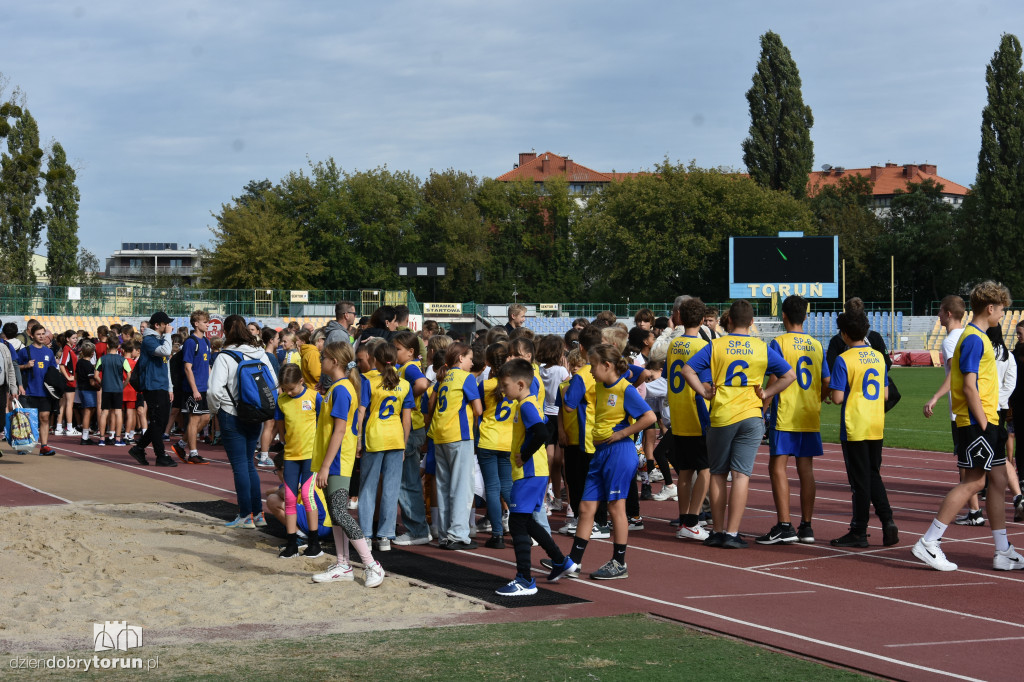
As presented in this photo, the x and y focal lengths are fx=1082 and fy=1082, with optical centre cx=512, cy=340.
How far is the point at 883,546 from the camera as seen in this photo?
351 inches

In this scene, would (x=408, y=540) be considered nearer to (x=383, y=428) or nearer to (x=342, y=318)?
(x=383, y=428)

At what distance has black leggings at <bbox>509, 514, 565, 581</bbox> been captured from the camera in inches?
279

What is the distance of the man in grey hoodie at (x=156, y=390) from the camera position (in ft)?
49.5

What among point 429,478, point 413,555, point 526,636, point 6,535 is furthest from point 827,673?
point 6,535

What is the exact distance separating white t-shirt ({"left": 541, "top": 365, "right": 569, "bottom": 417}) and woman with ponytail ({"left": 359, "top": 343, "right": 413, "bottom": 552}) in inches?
80.4

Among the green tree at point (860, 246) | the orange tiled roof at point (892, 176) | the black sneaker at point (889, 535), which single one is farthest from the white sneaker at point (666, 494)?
the orange tiled roof at point (892, 176)

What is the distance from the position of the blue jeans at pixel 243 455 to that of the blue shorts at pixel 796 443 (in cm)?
455

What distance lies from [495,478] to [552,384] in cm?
158

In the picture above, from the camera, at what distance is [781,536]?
9086mm

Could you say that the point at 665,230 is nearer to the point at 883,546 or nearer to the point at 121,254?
the point at 883,546

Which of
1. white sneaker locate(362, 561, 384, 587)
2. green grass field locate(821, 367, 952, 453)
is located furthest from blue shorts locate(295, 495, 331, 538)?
green grass field locate(821, 367, 952, 453)

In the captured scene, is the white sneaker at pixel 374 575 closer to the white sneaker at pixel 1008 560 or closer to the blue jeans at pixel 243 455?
the blue jeans at pixel 243 455

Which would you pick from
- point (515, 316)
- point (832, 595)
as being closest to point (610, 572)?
point (832, 595)

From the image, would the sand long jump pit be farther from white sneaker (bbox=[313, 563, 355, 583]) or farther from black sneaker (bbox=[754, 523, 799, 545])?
black sneaker (bbox=[754, 523, 799, 545])
